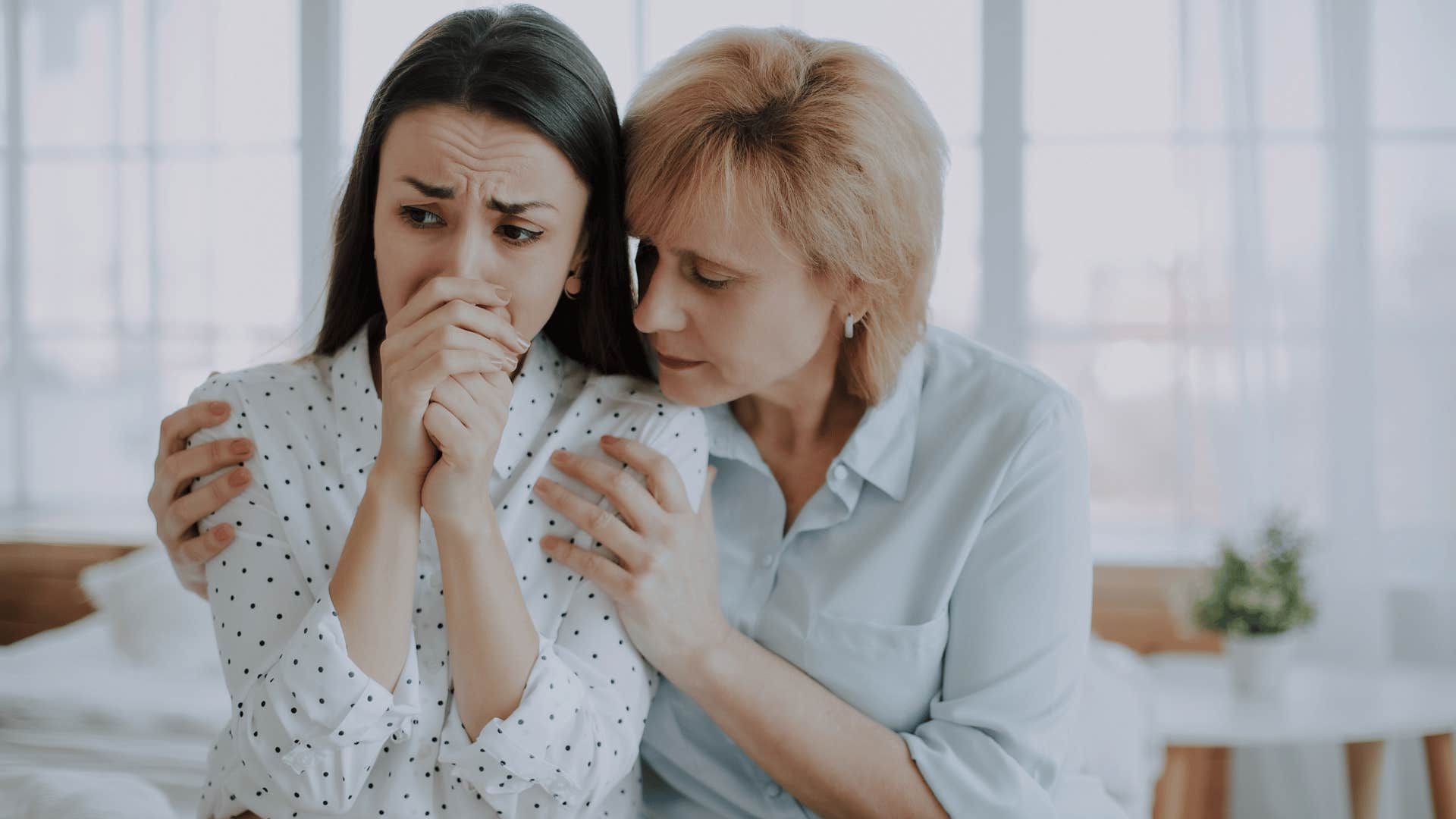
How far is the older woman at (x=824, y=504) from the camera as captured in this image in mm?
1261

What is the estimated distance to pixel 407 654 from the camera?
1114mm

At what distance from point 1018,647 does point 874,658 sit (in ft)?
0.56

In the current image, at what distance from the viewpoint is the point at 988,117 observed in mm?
3047

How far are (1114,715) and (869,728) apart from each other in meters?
0.86

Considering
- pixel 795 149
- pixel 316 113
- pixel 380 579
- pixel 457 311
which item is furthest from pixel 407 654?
pixel 316 113

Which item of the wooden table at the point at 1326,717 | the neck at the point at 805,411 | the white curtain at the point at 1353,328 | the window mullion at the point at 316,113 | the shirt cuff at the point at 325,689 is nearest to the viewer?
the shirt cuff at the point at 325,689

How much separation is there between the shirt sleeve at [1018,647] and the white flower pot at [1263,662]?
1.17 meters

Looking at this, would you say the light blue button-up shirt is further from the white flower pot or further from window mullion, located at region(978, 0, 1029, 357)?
window mullion, located at region(978, 0, 1029, 357)

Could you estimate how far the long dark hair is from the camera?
1.16 m

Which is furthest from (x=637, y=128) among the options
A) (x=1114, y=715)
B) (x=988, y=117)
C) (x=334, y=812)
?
(x=988, y=117)

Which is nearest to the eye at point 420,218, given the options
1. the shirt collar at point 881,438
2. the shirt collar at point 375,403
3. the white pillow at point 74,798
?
the shirt collar at point 375,403

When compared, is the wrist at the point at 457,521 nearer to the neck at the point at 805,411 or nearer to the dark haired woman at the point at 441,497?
the dark haired woman at the point at 441,497

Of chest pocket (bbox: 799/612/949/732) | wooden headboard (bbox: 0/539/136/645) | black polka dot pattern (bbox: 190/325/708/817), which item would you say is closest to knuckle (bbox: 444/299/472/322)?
black polka dot pattern (bbox: 190/325/708/817)

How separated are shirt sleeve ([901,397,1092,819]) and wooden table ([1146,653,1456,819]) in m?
1.07
